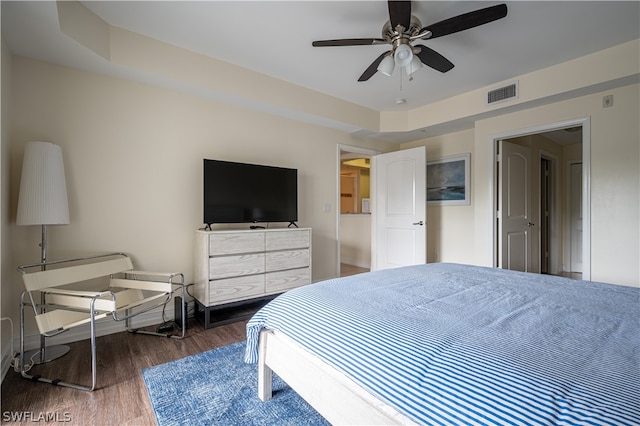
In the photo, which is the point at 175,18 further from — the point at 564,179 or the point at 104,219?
the point at 564,179

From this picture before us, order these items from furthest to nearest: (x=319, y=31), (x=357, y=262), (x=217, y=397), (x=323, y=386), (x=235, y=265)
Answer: (x=357, y=262) → (x=235, y=265) → (x=319, y=31) → (x=217, y=397) → (x=323, y=386)

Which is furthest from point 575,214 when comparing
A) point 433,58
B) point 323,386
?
point 323,386

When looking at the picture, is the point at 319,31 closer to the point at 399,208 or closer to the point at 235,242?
the point at 235,242

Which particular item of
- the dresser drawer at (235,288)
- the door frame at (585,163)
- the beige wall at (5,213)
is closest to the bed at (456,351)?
the dresser drawer at (235,288)

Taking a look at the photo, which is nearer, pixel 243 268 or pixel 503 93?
pixel 243 268

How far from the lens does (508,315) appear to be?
1.17 metres

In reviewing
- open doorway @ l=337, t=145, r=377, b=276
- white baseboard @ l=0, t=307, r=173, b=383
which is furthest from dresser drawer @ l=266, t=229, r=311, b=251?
open doorway @ l=337, t=145, r=377, b=276

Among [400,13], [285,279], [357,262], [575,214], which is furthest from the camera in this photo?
[357,262]

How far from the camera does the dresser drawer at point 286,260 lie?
3.02 metres

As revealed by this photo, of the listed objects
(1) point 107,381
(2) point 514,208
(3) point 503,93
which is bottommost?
(1) point 107,381

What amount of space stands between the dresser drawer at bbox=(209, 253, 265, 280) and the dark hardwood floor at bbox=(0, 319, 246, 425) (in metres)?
0.51

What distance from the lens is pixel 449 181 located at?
4457 millimetres

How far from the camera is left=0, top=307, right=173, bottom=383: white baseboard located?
197 centimetres

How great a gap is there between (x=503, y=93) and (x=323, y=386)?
3.54 metres
